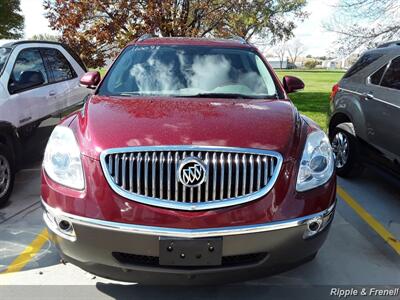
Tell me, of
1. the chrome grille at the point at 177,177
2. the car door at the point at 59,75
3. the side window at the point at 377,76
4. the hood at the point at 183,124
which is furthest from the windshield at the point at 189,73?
the car door at the point at 59,75

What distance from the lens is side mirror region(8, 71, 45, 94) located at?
15.7 ft

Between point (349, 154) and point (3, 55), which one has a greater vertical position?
point (3, 55)

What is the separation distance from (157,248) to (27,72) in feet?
11.7

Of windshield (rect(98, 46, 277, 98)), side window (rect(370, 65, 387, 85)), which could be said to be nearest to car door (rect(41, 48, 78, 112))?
windshield (rect(98, 46, 277, 98))

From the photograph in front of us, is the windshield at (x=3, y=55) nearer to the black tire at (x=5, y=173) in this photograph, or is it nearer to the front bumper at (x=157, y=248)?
the black tire at (x=5, y=173)

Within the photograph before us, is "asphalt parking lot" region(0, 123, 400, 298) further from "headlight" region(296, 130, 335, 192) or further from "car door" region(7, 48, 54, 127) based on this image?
"headlight" region(296, 130, 335, 192)

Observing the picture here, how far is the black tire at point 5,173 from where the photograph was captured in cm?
447

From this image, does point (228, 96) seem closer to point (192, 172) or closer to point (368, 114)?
point (192, 172)

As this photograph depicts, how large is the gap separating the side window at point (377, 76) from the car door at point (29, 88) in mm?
4014

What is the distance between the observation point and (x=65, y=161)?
2.71m

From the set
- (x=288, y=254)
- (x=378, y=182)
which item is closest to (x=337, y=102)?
(x=378, y=182)

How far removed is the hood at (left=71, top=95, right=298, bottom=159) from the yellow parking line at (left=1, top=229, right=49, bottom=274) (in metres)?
1.27

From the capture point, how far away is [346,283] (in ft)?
10.5

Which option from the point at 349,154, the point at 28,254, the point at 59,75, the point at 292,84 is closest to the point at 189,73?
the point at 292,84
